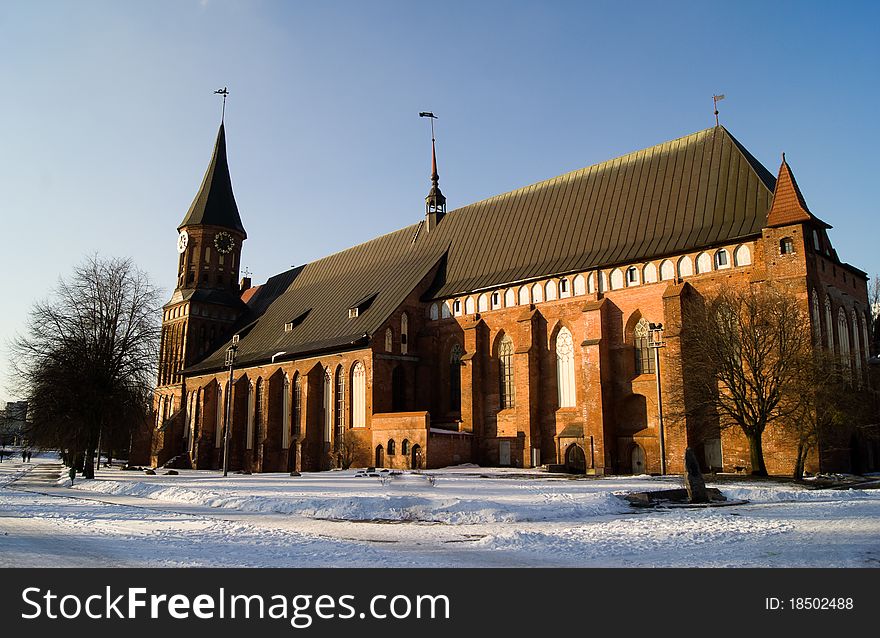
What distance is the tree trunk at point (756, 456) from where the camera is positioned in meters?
26.0

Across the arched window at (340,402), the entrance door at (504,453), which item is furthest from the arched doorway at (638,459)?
the arched window at (340,402)

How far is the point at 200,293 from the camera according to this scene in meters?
64.0

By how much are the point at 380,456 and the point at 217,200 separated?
38.7 m

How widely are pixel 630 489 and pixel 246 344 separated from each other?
1657 inches

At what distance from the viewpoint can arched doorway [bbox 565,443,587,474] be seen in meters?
34.4

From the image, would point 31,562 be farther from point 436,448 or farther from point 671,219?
point 671,219

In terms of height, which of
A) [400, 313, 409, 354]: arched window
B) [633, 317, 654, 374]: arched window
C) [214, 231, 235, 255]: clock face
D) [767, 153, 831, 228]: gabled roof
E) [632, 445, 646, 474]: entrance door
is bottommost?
[632, 445, 646, 474]: entrance door

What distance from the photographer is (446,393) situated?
1697 inches

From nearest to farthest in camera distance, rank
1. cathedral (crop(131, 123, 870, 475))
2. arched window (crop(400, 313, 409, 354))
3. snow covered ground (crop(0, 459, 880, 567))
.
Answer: snow covered ground (crop(0, 459, 880, 567)) → cathedral (crop(131, 123, 870, 475)) → arched window (crop(400, 313, 409, 354))

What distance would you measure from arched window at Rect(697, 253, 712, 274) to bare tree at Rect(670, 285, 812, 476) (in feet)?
9.55

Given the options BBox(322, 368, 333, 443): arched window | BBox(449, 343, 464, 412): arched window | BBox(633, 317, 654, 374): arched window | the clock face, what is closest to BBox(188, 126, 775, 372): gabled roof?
BBox(322, 368, 333, 443): arched window

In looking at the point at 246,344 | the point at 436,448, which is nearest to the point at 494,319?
the point at 436,448

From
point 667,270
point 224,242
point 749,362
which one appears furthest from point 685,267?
point 224,242

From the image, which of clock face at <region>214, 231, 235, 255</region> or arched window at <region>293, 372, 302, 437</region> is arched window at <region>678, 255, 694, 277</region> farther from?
clock face at <region>214, 231, 235, 255</region>
